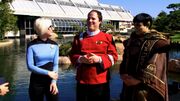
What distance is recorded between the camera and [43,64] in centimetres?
529

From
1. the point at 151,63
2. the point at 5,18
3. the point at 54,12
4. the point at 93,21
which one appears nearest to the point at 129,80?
the point at 151,63

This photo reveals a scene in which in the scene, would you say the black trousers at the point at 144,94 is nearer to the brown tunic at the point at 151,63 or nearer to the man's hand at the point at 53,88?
the brown tunic at the point at 151,63

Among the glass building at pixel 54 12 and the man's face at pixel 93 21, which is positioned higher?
the glass building at pixel 54 12

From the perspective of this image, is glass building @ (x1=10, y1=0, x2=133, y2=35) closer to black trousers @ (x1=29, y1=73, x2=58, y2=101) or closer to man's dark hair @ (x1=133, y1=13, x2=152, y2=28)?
black trousers @ (x1=29, y1=73, x2=58, y2=101)

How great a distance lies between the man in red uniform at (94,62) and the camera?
17.1 feet

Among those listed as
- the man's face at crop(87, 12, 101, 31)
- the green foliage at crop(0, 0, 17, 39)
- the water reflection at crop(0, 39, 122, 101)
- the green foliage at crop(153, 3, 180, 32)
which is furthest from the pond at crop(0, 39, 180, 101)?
the green foliage at crop(153, 3, 180, 32)

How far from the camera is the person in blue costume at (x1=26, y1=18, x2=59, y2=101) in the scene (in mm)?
5230

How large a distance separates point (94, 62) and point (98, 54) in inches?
5.6

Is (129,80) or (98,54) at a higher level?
(98,54)

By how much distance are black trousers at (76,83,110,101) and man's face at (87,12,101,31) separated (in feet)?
2.52

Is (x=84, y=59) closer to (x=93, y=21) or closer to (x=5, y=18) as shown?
(x=93, y=21)

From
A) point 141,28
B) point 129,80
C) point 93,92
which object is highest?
point 141,28

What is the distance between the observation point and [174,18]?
46000mm

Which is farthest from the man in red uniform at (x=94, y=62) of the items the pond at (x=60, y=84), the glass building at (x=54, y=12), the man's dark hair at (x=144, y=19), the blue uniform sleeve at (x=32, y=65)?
the glass building at (x=54, y=12)
